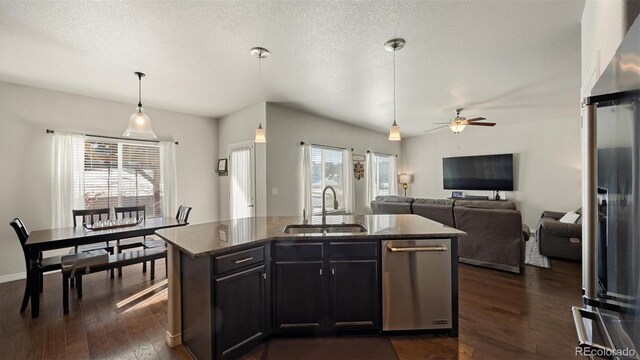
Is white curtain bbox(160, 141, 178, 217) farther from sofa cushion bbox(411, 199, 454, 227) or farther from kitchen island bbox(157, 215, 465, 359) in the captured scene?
sofa cushion bbox(411, 199, 454, 227)

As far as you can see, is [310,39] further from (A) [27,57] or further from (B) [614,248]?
(A) [27,57]

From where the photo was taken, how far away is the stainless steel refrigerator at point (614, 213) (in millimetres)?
639

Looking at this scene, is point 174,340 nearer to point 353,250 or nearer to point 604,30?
point 353,250

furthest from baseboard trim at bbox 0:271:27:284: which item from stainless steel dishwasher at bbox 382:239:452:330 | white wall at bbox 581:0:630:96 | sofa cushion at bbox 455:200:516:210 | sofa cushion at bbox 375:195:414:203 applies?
sofa cushion at bbox 455:200:516:210

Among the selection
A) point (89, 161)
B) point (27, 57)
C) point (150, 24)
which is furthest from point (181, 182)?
point (150, 24)

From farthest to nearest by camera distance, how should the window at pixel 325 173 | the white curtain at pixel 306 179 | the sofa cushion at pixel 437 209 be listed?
1. the window at pixel 325 173
2. the white curtain at pixel 306 179
3. the sofa cushion at pixel 437 209

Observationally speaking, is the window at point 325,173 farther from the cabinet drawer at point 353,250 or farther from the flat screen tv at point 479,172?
the flat screen tv at point 479,172

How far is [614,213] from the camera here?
2.57 ft

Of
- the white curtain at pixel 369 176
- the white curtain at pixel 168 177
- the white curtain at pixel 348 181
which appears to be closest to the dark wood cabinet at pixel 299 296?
the white curtain at pixel 168 177

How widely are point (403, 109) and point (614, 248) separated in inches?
180

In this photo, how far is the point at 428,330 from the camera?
2.19 meters

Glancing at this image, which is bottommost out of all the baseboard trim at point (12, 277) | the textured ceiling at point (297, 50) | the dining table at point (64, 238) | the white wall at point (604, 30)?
the baseboard trim at point (12, 277)

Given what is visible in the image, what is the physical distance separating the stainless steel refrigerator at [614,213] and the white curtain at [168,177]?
536 centimetres

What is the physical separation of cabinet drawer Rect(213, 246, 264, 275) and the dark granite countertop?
0.19ft
